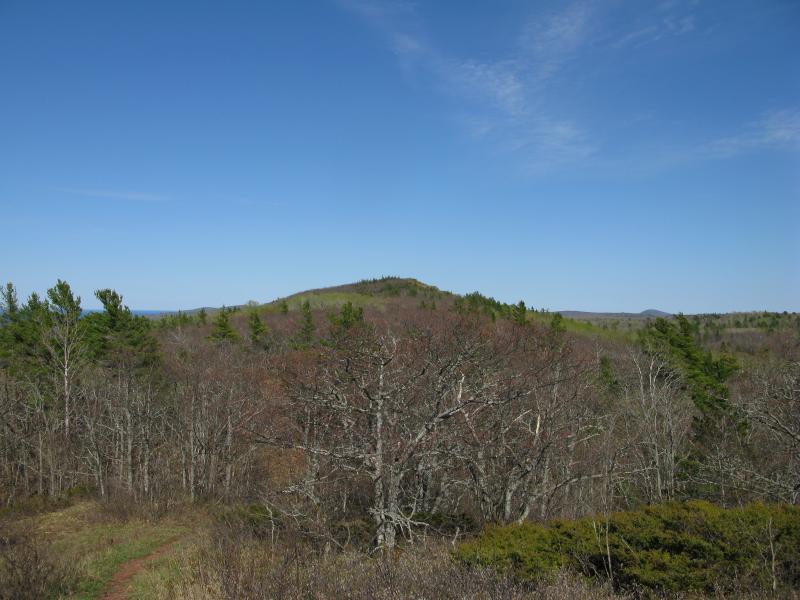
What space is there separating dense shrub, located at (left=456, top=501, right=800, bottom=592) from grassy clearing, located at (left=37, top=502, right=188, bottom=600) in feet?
29.0

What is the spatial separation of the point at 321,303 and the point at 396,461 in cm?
6924

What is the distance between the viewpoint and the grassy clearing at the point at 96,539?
38.3 ft

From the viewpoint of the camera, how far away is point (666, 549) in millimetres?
7387

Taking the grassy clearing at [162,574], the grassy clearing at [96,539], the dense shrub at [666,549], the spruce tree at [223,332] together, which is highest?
the spruce tree at [223,332]

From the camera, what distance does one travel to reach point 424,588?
18.7ft

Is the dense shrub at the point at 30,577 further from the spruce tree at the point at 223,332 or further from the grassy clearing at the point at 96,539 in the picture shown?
the spruce tree at the point at 223,332

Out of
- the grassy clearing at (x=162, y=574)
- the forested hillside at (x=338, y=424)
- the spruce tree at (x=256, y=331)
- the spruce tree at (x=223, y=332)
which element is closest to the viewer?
the grassy clearing at (x=162, y=574)

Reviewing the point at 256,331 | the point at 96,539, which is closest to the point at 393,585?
the point at 96,539

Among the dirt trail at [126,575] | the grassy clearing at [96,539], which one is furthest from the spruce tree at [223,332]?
the dirt trail at [126,575]

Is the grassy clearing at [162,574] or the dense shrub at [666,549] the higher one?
the dense shrub at [666,549]

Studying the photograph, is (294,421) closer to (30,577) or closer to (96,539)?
(96,539)

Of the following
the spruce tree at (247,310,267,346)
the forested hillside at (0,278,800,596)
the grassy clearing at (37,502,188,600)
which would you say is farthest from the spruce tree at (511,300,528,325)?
the grassy clearing at (37,502,188,600)

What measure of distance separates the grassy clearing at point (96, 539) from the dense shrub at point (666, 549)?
884cm

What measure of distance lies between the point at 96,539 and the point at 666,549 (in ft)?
51.8
